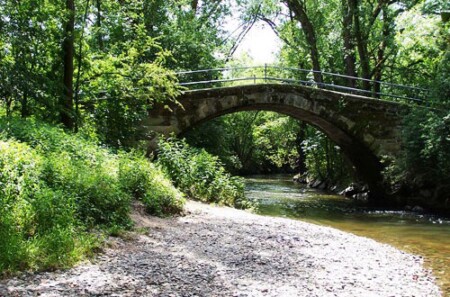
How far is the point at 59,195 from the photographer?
20.0 feet

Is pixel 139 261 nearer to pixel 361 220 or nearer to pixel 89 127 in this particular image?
pixel 89 127

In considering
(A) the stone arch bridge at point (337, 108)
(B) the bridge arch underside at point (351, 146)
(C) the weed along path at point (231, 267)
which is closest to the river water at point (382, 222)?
(C) the weed along path at point (231, 267)

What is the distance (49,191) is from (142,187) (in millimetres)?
3320

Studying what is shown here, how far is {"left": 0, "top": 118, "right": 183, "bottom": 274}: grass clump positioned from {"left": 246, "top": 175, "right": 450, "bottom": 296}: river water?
4.47 meters

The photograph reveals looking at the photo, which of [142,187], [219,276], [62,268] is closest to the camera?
[62,268]

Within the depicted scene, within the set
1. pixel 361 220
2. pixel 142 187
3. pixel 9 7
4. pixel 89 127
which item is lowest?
pixel 361 220

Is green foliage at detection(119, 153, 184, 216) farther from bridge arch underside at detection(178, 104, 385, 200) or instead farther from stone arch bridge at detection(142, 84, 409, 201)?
bridge arch underside at detection(178, 104, 385, 200)

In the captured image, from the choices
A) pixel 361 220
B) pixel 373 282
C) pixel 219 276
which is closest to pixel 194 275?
pixel 219 276

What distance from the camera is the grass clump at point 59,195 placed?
16.8 ft

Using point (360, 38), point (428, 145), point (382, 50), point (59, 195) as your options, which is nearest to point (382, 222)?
point (428, 145)

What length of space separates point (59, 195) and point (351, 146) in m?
14.3

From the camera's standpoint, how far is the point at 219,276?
5.36 metres

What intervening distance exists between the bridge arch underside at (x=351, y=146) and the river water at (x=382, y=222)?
1.19m

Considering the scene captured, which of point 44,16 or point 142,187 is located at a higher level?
point 44,16
